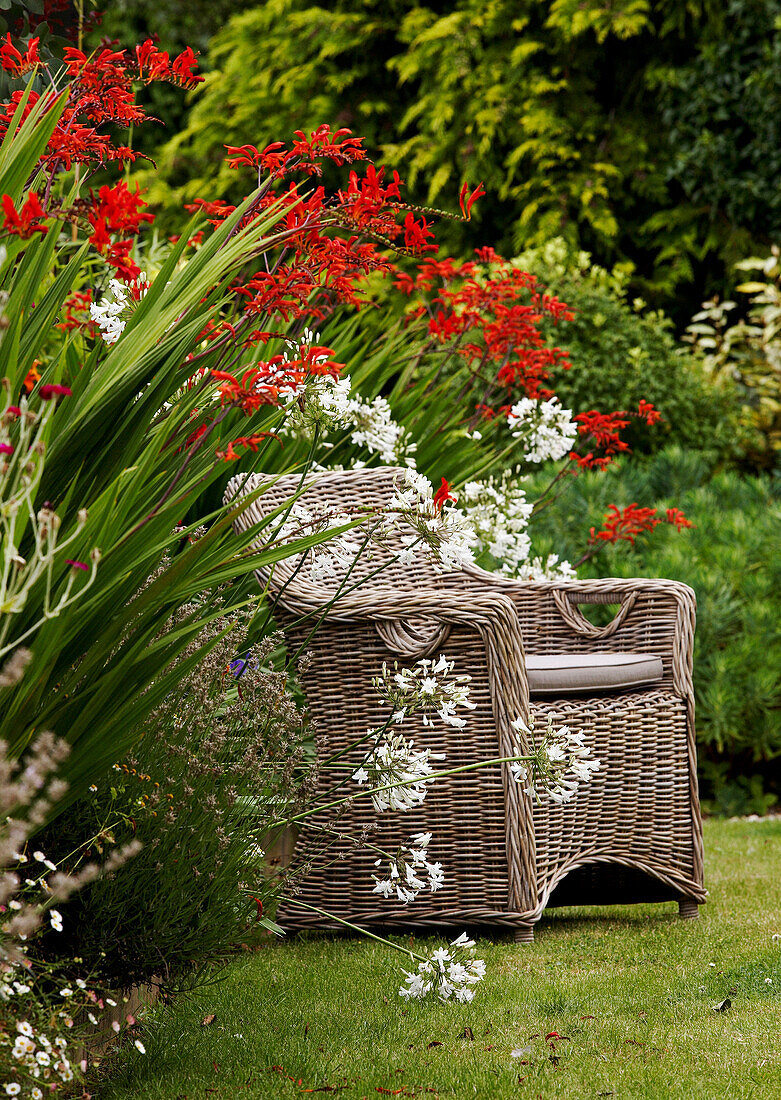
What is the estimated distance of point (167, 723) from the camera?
6.37 ft

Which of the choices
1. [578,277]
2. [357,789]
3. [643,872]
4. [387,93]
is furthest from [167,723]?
[387,93]

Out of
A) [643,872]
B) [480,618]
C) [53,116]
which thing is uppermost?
[53,116]

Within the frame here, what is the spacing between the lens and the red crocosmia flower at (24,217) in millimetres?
1324

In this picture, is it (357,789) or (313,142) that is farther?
(357,789)

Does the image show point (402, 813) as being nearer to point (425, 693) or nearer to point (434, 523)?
point (425, 693)

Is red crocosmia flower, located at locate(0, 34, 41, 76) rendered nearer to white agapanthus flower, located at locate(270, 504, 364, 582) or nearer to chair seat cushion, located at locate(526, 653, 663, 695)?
white agapanthus flower, located at locate(270, 504, 364, 582)

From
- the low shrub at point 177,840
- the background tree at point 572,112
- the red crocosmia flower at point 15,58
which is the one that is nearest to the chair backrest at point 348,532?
the low shrub at point 177,840

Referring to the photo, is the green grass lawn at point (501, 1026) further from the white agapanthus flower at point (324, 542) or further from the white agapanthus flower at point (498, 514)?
the white agapanthus flower at point (498, 514)

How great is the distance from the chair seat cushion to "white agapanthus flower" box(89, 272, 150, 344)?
125 centimetres

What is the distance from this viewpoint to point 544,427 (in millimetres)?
3656

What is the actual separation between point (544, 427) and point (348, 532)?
103cm

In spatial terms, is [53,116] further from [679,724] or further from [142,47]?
[679,724]

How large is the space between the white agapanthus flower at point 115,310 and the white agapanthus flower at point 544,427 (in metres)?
1.58

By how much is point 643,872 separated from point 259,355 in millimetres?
1702
